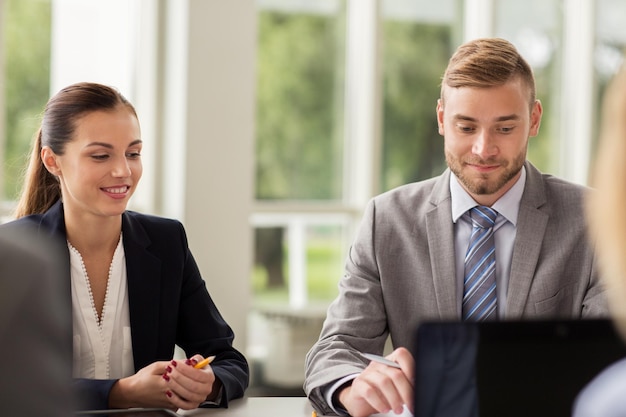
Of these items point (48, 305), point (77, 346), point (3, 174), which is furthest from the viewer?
point (3, 174)

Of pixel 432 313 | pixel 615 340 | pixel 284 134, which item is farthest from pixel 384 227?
pixel 284 134

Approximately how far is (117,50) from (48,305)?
3342 millimetres

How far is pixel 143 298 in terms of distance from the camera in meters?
2.25

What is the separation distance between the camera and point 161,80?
4090 mm

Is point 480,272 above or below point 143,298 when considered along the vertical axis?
above

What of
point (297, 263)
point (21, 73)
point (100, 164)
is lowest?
point (297, 263)

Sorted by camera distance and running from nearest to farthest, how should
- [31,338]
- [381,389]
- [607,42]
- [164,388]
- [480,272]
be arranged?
[31,338] < [381,389] < [164,388] < [480,272] < [607,42]

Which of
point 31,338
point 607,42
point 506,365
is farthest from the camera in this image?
point 607,42

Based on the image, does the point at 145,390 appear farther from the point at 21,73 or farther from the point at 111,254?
the point at 21,73

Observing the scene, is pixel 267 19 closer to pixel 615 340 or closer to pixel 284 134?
pixel 284 134

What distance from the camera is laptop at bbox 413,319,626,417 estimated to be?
45.3 inches

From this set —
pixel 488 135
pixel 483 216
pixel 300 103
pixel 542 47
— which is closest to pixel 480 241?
pixel 483 216

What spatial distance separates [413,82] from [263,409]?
333cm

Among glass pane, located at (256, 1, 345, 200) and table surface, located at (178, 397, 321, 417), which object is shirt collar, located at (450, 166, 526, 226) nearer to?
table surface, located at (178, 397, 321, 417)
